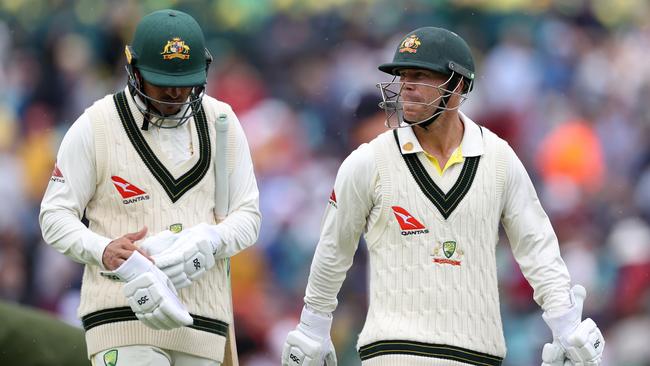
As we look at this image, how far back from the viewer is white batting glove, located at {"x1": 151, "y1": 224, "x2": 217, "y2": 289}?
Answer: 6.00 meters

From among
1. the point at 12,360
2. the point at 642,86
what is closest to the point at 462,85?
the point at 12,360

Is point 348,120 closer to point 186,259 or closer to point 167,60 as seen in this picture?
point 167,60

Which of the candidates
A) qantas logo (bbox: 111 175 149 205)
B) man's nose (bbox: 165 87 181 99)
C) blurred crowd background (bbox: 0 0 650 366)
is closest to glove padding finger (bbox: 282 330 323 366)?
qantas logo (bbox: 111 175 149 205)

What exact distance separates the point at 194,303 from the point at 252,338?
4425 millimetres

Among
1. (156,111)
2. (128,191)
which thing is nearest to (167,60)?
(156,111)

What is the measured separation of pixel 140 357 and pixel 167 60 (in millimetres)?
1298

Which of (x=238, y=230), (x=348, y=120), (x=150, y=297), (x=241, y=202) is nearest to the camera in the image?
(x=150, y=297)

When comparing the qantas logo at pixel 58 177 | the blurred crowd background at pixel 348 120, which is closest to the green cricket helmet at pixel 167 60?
the qantas logo at pixel 58 177

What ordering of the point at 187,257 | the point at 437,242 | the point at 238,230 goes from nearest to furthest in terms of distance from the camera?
the point at 187,257
the point at 437,242
the point at 238,230

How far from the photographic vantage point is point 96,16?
1214 cm

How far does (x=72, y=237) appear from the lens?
6.10 m

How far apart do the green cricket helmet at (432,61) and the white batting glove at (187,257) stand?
974mm

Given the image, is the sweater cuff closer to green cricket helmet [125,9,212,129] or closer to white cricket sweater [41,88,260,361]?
white cricket sweater [41,88,260,361]

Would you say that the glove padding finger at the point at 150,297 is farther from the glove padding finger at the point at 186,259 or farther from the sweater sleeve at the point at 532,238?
the sweater sleeve at the point at 532,238
